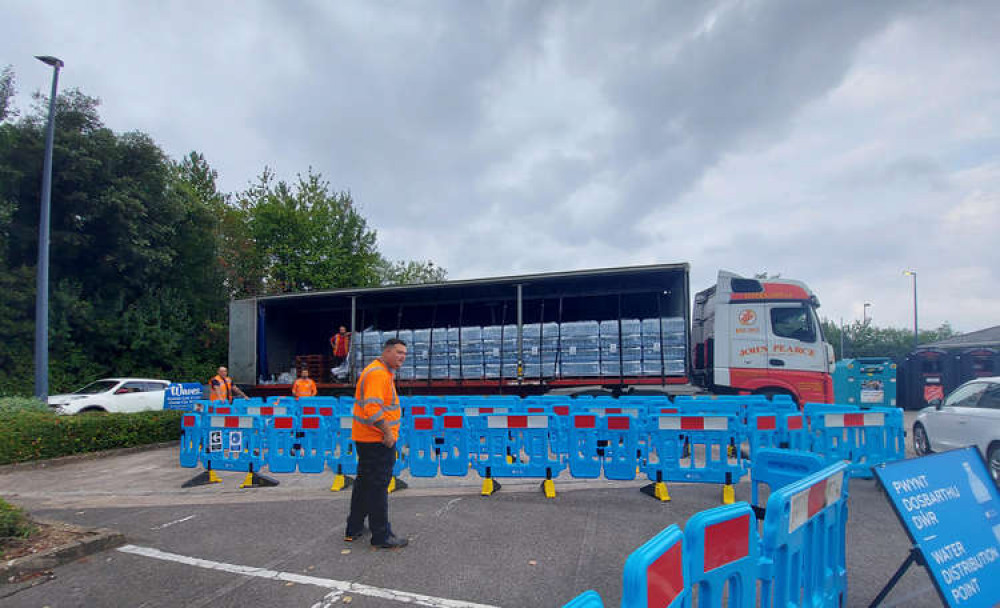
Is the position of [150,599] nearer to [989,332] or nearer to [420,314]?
[420,314]

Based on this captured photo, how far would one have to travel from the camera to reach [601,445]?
7.20 metres

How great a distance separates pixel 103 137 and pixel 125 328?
23.0ft

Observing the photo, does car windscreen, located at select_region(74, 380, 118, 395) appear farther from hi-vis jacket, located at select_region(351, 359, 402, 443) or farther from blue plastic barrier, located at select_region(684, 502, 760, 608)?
blue plastic barrier, located at select_region(684, 502, 760, 608)

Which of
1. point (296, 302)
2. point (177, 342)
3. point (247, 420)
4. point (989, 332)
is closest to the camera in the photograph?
point (247, 420)

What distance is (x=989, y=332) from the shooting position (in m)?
29.5

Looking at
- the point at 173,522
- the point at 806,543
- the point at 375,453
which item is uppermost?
the point at 375,453

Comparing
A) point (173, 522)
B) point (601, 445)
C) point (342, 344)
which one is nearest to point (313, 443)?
point (173, 522)

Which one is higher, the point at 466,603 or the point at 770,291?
the point at 770,291

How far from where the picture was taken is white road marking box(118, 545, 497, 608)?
153 inches

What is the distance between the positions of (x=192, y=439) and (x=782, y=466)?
27.9 ft

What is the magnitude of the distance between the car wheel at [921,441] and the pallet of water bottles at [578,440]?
2.63 m

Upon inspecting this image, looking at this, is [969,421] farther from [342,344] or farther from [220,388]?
[220,388]

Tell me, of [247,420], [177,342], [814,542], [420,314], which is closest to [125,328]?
[177,342]

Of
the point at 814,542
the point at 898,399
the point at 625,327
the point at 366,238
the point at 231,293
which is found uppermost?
the point at 366,238
